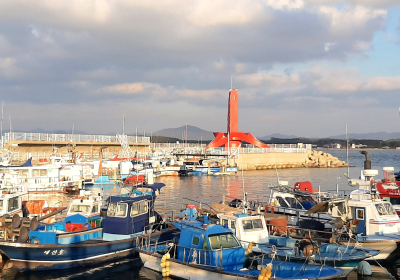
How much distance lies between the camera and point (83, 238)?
17406 millimetres

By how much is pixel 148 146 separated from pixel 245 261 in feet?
233

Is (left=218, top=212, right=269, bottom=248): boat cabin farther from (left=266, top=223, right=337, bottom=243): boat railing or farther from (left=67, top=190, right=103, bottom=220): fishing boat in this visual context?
(left=67, top=190, right=103, bottom=220): fishing boat

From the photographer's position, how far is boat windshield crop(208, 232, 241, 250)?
541 inches

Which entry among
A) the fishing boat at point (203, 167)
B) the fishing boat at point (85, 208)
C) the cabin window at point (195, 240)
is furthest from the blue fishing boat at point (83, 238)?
the fishing boat at point (203, 167)

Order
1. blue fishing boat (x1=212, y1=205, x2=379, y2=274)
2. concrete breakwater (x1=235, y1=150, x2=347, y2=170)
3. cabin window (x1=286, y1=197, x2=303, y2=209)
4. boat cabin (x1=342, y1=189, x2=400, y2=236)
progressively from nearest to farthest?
blue fishing boat (x1=212, y1=205, x2=379, y2=274), boat cabin (x1=342, y1=189, x2=400, y2=236), cabin window (x1=286, y1=197, x2=303, y2=209), concrete breakwater (x1=235, y1=150, x2=347, y2=170)

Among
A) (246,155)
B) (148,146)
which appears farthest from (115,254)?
(148,146)

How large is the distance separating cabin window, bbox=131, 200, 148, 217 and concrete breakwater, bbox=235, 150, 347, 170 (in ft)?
173

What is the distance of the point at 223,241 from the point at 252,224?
7.90 ft

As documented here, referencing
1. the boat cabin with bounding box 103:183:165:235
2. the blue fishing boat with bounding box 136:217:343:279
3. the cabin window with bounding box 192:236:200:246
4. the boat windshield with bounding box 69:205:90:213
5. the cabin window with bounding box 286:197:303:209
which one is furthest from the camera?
the cabin window with bounding box 286:197:303:209

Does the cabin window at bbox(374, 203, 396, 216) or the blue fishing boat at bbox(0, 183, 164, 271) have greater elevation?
the cabin window at bbox(374, 203, 396, 216)

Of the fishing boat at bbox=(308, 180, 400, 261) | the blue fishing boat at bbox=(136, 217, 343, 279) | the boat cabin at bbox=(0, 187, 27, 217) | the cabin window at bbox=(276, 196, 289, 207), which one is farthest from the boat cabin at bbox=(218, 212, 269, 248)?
the boat cabin at bbox=(0, 187, 27, 217)

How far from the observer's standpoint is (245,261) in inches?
558

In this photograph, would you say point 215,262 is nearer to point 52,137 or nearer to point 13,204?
point 13,204

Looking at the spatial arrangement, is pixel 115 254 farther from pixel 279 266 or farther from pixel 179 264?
pixel 279 266
